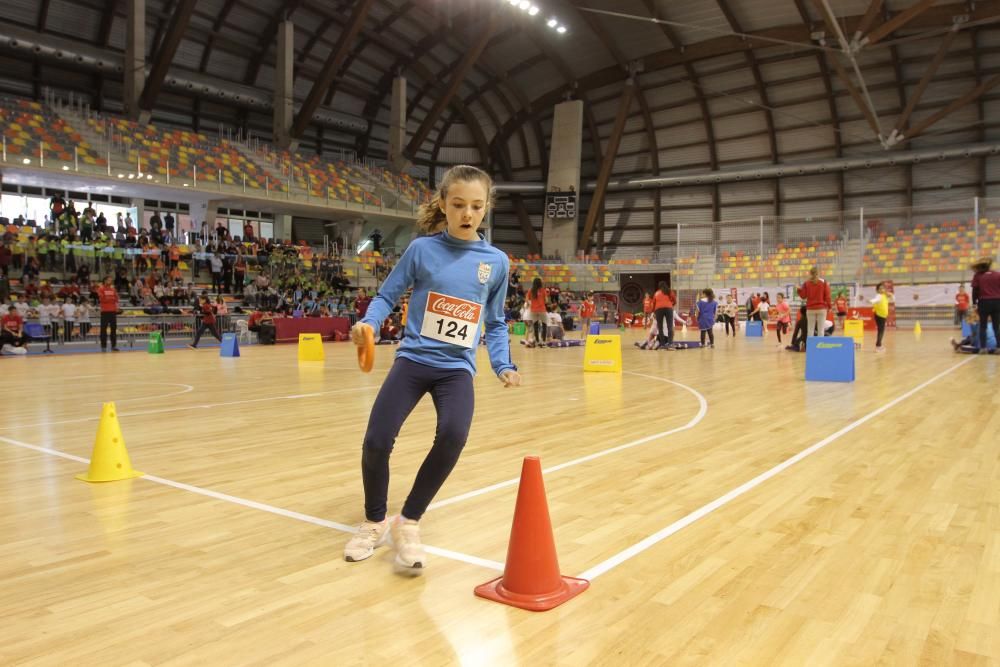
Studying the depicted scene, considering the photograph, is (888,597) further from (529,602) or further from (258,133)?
(258,133)

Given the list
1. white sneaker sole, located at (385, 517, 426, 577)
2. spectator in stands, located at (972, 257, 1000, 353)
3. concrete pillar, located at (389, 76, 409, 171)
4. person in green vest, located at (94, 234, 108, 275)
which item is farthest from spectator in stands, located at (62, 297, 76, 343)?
concrete pillar, located at (389, 76, 409, 171)

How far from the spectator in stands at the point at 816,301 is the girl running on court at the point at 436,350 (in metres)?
12.0

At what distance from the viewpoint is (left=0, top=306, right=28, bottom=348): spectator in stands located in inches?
639

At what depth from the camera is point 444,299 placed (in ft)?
9.78

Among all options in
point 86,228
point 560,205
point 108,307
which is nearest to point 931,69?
point 560,205

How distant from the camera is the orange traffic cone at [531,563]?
Answer: 2.48 metres

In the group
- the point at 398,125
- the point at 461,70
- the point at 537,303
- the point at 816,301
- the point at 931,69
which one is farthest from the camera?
the point at 398,125

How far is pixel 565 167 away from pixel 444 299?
4064cm

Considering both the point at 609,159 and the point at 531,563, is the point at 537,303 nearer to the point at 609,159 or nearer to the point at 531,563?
the point at 531,563

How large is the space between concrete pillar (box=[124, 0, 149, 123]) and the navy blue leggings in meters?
31.1

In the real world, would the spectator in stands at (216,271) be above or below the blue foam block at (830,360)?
above

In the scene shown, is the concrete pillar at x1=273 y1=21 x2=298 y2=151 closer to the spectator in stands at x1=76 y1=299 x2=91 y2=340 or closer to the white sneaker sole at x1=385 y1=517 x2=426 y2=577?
the spectator in stands at x1=76 y1=299 x2=91 y2=340

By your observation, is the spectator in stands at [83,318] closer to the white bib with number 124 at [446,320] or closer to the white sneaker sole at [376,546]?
the white sneaker sole at [376,546]

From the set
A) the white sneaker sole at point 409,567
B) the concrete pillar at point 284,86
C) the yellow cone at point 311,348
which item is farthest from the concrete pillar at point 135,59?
the white sneaker sole at point 409,567
